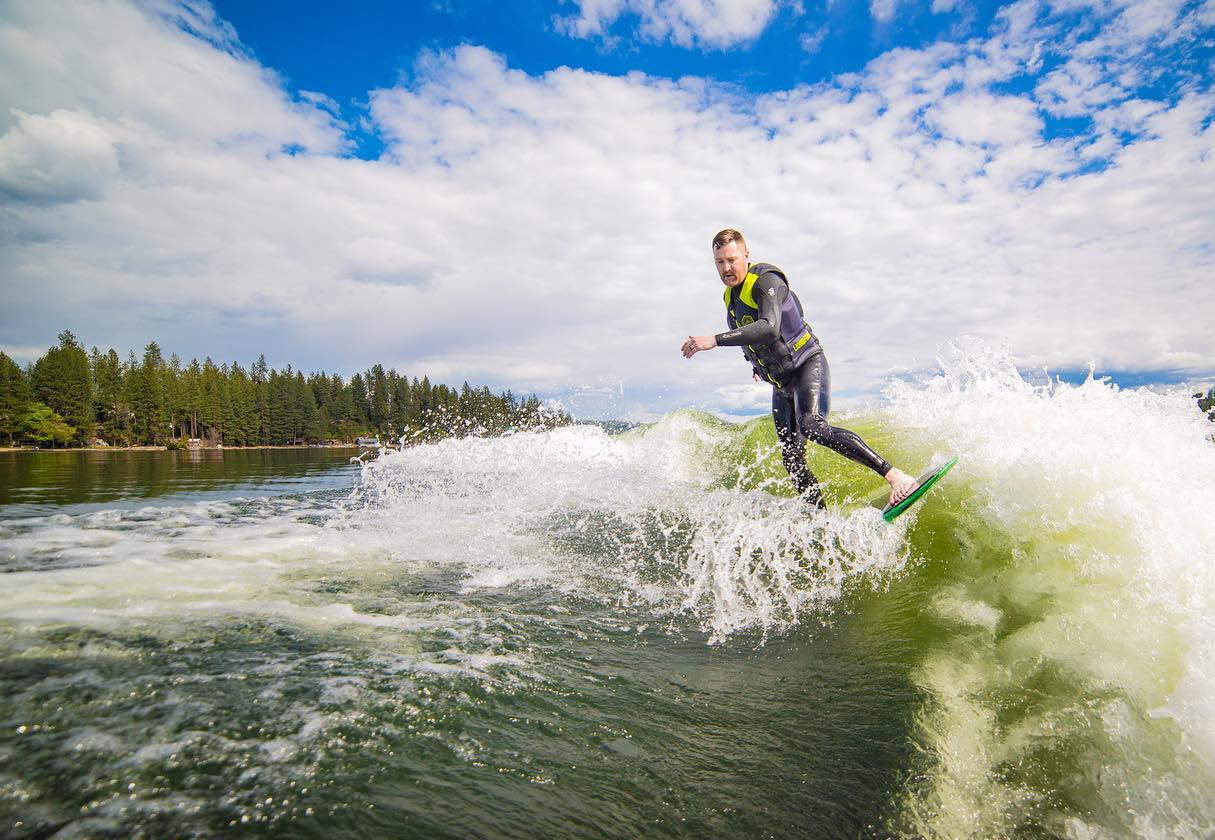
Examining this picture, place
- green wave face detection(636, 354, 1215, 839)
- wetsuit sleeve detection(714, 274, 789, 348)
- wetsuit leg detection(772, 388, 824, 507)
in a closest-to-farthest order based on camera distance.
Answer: green wave face detection(636, 354, 1215, 839), wetsuit sleeve detection(714, 274, 789, 348), wetsuit leg detection(772, 388, 824, 507)

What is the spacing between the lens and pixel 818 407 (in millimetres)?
6402

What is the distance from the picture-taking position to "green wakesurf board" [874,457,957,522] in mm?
5223

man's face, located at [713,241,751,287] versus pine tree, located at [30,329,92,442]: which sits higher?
pine tree, located at [30,329,92,442]

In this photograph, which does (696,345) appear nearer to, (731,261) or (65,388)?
(731,261)

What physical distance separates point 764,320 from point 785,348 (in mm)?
517

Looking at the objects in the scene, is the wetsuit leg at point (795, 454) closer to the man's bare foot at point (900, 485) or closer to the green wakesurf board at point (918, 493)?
the green wakesurf board at point (918, 493)

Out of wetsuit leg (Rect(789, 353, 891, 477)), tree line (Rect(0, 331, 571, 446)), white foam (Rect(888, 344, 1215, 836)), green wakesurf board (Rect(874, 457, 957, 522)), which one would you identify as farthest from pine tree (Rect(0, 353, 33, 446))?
white foam (Rect(888, 344, 1215, 836))

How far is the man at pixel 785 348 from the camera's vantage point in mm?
6098

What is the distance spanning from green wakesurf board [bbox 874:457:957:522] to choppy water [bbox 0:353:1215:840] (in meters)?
0.19

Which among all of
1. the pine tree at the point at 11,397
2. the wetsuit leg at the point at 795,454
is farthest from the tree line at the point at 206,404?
the wetsuit leg at the point at 795,454

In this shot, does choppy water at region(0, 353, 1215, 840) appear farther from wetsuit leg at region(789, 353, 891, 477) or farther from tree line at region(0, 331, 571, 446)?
tree line at region(0, 331, 571, 446)

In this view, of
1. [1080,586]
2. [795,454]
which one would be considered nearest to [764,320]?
[795,454]

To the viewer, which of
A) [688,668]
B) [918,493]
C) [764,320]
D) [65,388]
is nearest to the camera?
[688,668]

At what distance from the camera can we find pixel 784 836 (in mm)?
2039
